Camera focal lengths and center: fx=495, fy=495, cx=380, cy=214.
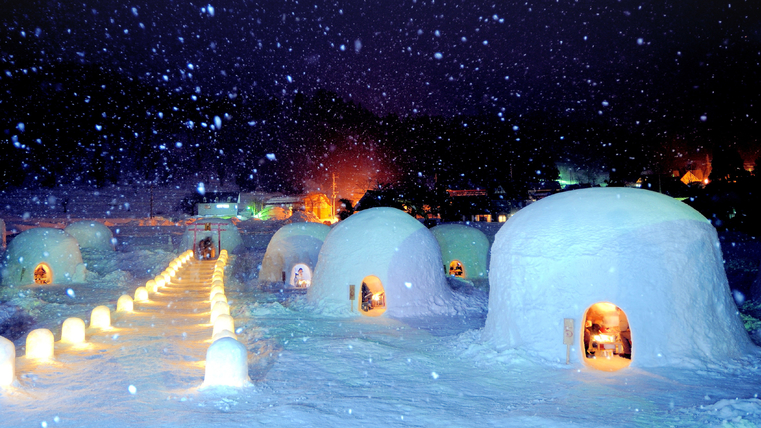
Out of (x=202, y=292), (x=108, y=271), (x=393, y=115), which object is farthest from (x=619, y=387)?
(x=393, y=115)

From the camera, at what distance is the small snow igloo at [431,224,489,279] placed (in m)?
22.7

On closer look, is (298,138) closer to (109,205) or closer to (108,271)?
(109,205)

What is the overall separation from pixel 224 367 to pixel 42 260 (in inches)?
704

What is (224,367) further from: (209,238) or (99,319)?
(209,238)

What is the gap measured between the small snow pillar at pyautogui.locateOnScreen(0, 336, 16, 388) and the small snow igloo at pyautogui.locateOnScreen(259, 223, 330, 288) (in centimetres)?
1368

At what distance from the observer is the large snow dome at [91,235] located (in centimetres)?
2844

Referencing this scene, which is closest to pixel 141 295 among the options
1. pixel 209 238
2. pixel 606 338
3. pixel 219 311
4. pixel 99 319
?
pixel 99 319

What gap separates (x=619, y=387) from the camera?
7.66m

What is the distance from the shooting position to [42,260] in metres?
20.9

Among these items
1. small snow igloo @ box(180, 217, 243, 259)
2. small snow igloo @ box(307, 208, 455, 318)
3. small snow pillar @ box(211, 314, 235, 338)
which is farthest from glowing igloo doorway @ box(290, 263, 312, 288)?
small snow igloo @ box(180, 217, 243, 259)

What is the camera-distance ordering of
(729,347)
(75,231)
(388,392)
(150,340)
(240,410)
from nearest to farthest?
1. (240,410)
2. (388,392)
3. (729,347)
4. (150,340)
5. (75,231)

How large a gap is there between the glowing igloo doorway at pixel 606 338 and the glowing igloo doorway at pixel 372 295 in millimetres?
6289

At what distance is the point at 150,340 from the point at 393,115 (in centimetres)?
8109

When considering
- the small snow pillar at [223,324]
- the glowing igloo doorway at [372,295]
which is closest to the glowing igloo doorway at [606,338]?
the glowing igloo doorway at [372,295]
